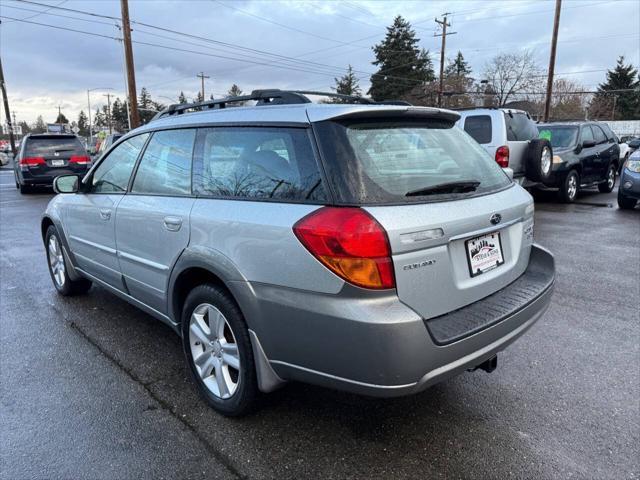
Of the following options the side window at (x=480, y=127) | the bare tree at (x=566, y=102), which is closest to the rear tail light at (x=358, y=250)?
the side window at (x=480, y=127)

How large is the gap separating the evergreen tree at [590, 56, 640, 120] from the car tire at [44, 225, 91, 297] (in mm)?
73908

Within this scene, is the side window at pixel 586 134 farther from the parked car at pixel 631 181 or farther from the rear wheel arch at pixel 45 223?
the rear wheel arch at pixel 45 223

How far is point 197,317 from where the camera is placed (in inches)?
111

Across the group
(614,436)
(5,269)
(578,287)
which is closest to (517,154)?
(578,287)

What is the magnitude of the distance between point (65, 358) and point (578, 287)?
4864 mm

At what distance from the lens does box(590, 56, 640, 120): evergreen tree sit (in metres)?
64.7

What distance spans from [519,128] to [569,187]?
9.23 feet

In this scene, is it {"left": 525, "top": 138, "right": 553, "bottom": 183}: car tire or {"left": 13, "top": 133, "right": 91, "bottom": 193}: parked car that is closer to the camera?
{"left": 525, "top": 138, "right": 553, "bottom": 183}: car tire

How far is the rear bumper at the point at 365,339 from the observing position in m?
2.01

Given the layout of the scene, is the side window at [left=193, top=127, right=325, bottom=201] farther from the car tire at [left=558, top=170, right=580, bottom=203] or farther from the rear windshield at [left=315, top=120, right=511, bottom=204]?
the car tire at [left=558, top=170, right=580, bottom=203]

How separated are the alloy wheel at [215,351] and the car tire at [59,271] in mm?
2458

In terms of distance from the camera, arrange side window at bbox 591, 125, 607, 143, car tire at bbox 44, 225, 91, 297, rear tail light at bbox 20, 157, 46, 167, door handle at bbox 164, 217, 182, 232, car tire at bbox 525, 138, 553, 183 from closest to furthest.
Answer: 1. door handle at bbox 164, 217, 182, 232
2. car tire at bbox 44, 225, 91, 297
3. car tire at bbox 525, 138, 553, 183
4. side window at bbox 591, 125, 607, 143
5. rear tail light at bbox 20, 157, 46, 167

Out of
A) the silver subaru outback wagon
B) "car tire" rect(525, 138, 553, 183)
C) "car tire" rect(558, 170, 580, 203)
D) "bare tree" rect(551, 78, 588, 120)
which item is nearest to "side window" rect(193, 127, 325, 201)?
the silver subaru outback wagon

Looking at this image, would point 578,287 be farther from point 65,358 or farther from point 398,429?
point 65,358
